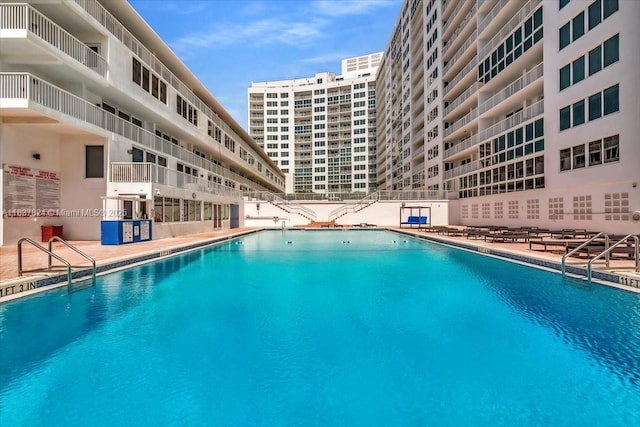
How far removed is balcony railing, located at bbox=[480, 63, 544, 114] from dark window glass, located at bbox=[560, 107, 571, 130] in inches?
143

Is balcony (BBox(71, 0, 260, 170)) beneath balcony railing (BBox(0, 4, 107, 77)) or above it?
above

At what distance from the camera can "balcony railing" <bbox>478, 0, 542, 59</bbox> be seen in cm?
2408

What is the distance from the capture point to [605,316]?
614 centimetres

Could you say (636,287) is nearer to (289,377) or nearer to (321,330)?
(321,330)

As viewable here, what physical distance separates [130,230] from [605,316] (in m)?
17.4

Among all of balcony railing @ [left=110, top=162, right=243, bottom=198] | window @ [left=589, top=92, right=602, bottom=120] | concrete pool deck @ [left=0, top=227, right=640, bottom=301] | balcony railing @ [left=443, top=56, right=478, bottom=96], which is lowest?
concrete pool deck @ [left=0, top=227, right=640, bottom=301]

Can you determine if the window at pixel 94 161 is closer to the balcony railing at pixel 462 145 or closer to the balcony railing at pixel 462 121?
the balcony railing at pixel 462 145

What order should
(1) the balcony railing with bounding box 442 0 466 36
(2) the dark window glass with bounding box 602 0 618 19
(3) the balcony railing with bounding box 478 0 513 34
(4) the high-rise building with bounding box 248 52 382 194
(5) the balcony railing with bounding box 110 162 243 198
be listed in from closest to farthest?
(2) the dark window glass with bounding box 602 0 618 19
(5) the balcony railing with bounding box 110 162 243 198
(3) the balcony railing with bounding box 478 0 513 34
(1) the balcony railing with bounding box 442 0 466 36
(4) the high-rise building with bounding box 248 52 382 194

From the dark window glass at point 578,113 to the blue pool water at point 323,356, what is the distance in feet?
47.9

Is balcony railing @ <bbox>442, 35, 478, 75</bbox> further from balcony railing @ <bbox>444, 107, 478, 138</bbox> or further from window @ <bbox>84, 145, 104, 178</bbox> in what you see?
window @ <bbox>84, 145, 104, 178</bbox>

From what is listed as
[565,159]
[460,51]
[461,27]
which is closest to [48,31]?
[565,159]

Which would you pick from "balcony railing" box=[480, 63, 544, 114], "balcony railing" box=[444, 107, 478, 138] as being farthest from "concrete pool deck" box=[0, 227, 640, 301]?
"balcony railing" box=[444, 107, 478, 138]

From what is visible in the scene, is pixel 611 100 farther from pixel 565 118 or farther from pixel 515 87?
pixel 515 87

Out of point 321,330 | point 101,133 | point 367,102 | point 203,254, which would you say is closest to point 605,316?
point 321,330
